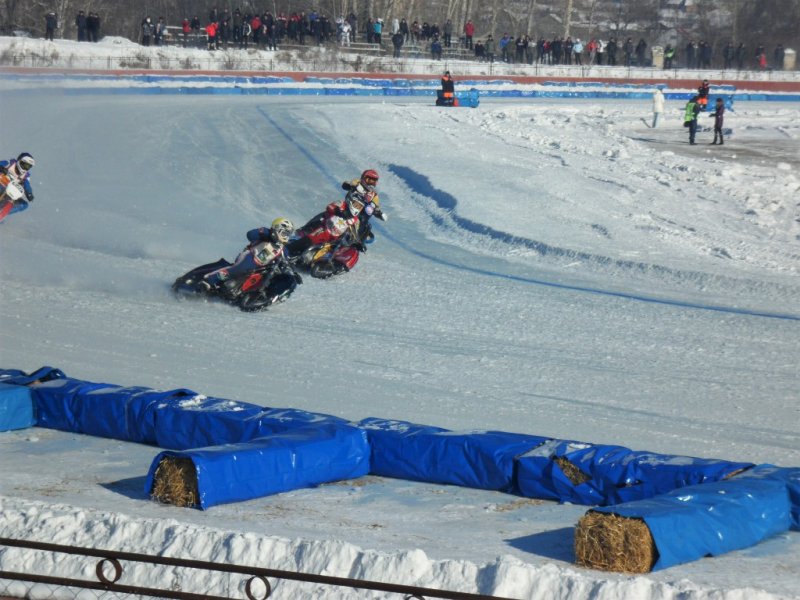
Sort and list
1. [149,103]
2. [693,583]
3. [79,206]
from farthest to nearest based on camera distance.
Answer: [149,103], [79,206], [693,583]

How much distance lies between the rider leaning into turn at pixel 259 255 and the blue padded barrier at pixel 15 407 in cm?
436

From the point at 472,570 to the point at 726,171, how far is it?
1892 cm

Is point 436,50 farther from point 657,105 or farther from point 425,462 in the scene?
point 425,462

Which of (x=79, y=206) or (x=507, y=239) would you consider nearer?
(x=507, y=239)

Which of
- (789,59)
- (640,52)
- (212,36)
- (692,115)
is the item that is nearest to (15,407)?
(692,115)

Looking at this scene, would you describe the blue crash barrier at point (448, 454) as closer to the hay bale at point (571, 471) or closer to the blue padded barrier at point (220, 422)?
the hay bale at point (571, 471)

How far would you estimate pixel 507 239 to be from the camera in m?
17.5

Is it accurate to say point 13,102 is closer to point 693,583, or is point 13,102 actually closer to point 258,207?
point 258,207

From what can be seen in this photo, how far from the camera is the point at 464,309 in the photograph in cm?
1340

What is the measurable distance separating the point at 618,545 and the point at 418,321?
738 centimetres

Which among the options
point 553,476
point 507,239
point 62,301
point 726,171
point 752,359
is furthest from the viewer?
point 726,171

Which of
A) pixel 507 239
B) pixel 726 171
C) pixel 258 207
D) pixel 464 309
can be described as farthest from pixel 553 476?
pixel 726 171

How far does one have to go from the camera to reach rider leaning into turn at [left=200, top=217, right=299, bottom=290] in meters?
13.1

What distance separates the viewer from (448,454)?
7.62 meters
